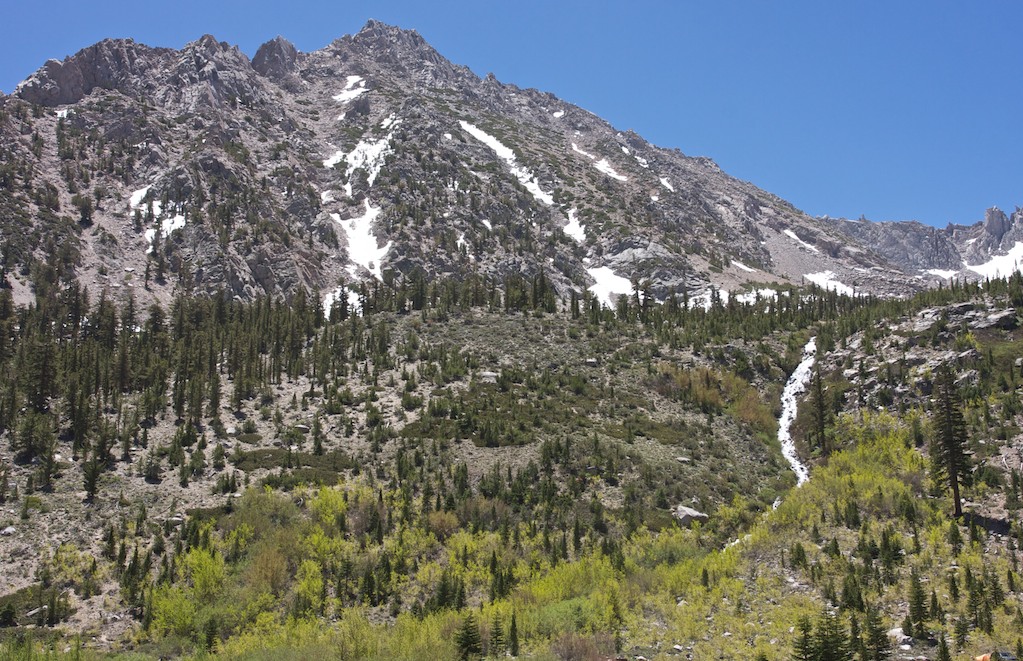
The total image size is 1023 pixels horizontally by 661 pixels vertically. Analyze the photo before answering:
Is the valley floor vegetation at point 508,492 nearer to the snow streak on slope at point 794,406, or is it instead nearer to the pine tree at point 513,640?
the pine tree at point 513,640

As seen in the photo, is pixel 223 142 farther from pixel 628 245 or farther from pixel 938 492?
pixel 938 492

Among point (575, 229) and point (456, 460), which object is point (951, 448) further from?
point (575, 229)

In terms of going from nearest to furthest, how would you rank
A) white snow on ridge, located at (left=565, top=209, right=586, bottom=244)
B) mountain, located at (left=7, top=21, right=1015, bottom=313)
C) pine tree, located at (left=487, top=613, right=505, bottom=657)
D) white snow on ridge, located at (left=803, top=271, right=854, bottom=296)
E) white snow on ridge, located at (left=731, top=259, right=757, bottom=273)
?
1. pine tree, located at (left=487, top=613, right=505, bottom=657)
2. mountain, located at (left=7, top=21, right=1015, bottom=313)
3. white snow on ridge, located at (left=565, top=209, right=586, bottom=244)
4. white snow on ridge, located at (left=731, top=259, right=757, bottom=273)
5. white snow on ridge, located at (left=803, top=271, right=854, bottom=296)

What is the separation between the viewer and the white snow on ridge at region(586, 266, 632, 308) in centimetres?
14000

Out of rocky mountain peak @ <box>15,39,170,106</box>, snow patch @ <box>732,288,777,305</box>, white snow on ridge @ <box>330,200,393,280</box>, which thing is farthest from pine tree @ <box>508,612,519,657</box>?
rocky mountain peak @ <box>15,39,170,106</box>

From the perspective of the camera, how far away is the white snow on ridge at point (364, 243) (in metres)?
130

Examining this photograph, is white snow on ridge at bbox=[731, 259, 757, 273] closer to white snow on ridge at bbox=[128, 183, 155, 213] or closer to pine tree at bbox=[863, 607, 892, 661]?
white snow on ridge at bbox=[128, 183, 155, 213]

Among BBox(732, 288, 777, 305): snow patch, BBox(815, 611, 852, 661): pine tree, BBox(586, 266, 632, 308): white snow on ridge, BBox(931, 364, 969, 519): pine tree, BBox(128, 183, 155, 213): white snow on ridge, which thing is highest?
BBox(128, 183, 155, 213): white snow on ridge

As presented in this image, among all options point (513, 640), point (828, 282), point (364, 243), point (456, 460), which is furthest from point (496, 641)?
point (828, 282)

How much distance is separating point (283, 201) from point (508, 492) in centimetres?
11251

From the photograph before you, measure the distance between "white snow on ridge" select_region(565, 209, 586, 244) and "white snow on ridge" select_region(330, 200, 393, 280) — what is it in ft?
153

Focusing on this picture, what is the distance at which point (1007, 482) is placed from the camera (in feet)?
121

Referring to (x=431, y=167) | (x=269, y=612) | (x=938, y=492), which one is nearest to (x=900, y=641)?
(x=938, y=492)

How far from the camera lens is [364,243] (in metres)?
137
